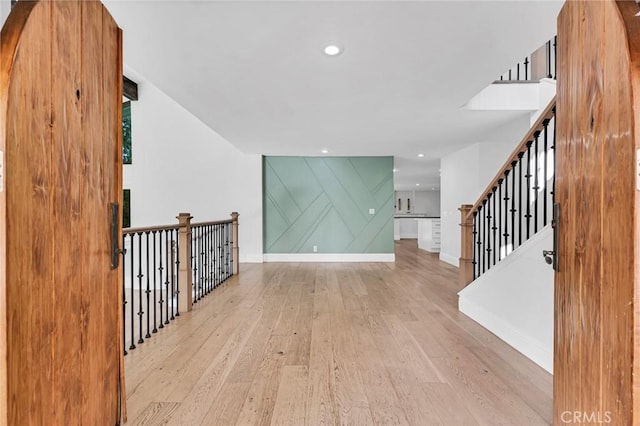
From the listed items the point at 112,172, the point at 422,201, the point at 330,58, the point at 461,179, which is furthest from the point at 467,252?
the point at 422,201

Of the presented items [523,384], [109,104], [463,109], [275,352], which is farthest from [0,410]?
[463,109]

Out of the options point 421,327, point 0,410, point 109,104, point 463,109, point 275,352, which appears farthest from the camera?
point 463,109

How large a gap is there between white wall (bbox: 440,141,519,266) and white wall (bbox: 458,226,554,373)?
2963mm

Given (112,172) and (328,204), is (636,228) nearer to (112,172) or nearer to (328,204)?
(112,172)

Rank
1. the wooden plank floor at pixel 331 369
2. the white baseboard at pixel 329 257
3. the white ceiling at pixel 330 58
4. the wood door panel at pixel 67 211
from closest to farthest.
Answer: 1. the wood door panel at pixel 67 211
2. the wooden plank floor at pixel 331 369
3. the white ceiling at pixel 330 58
4. the white baseboard at pixel 329 257

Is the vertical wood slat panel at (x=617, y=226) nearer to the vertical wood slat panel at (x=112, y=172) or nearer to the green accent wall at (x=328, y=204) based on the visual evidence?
the vertical wood slat panel at (x=112, y=172)

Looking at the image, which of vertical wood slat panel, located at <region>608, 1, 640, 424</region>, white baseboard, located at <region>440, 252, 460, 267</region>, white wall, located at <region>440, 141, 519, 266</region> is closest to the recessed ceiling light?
vertical wood slat panel, located at <region>608, 1, 640, 424</region>

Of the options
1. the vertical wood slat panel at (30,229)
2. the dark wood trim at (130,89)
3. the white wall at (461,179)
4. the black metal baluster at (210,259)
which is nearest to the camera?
the vertical wood slat panel at (30,229)

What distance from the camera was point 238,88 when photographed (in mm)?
2971

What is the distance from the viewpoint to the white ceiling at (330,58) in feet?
6.04

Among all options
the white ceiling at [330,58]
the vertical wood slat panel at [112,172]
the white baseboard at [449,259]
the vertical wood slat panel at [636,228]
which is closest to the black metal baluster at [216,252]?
the white ceiling at [330,58]

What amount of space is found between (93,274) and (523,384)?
7.98ft

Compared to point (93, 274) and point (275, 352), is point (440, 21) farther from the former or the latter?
point (275, 352)

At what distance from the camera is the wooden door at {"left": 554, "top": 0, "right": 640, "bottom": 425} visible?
883 mm
